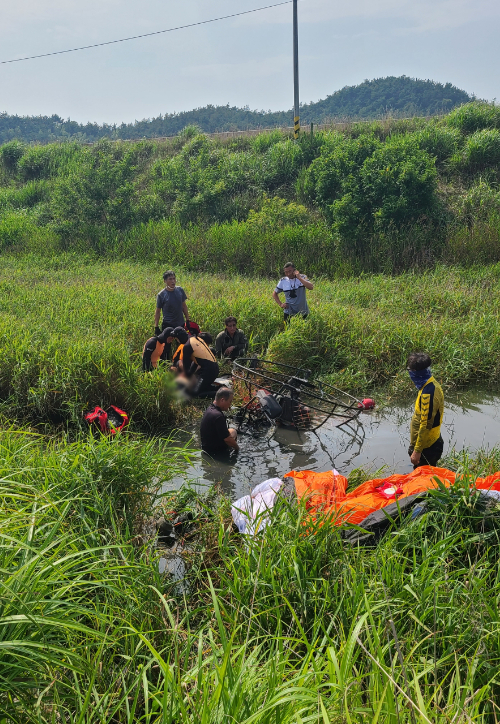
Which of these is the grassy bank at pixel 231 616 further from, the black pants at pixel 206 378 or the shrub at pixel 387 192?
the shrub at pixel 387 192

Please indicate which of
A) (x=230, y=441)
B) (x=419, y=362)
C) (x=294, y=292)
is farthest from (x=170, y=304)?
(x=419, y=362)

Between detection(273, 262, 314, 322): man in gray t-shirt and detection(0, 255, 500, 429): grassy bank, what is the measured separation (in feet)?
0.98

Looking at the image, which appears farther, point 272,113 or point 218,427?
point 272,113

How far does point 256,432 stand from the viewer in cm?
733

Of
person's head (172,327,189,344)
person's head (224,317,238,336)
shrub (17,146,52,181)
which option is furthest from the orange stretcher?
shrub (17,146,52,181)

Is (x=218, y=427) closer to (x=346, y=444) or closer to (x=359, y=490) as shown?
(x=346, y=444)

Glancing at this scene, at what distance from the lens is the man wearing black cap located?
25.2 ft

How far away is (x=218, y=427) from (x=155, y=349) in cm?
254

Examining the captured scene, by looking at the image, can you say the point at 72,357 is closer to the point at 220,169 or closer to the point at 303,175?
the point at 303,175

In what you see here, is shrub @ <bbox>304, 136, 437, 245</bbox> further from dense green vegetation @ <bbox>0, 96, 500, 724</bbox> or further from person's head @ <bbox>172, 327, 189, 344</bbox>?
person's head @ <bbox>172, 327, 189, 344</bbox>

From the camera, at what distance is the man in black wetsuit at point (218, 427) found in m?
6.19

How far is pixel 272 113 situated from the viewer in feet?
250

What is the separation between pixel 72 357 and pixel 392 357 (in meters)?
5.25

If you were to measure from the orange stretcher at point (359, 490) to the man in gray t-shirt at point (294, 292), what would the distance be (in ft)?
16.5
